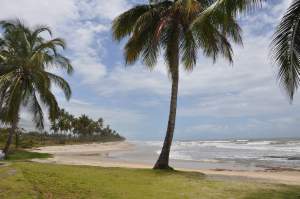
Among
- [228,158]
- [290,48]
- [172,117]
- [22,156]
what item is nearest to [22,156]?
[22,156]

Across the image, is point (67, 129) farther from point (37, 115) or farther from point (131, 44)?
point (131, 44)

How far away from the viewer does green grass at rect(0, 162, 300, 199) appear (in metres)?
7.78

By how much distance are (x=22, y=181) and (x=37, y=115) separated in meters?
13.0

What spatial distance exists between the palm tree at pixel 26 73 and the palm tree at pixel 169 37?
7141 mm

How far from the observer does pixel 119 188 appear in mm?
8875

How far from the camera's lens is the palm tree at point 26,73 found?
2006cm

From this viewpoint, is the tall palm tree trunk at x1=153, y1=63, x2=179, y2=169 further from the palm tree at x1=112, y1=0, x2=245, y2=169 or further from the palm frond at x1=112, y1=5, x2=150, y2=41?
the palm frond at x1=112, y1=5, x2=150, y2=41

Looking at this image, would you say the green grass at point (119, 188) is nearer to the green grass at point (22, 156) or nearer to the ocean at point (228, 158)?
the ocean at point (228, 158)

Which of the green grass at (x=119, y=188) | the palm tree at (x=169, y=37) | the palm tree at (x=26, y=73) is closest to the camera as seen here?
the green grass at (x=119, y=188)

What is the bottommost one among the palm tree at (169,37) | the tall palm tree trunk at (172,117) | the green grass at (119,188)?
the green grass at (119,188)

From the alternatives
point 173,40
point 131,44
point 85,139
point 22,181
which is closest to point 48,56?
point 131,44

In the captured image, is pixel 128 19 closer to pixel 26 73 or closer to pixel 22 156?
pixel 26 73

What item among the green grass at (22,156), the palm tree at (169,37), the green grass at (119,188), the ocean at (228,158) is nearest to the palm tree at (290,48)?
the green grass at (119,188)

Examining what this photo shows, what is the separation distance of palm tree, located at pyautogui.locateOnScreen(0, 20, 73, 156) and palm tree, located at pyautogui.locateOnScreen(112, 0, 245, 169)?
714cm
